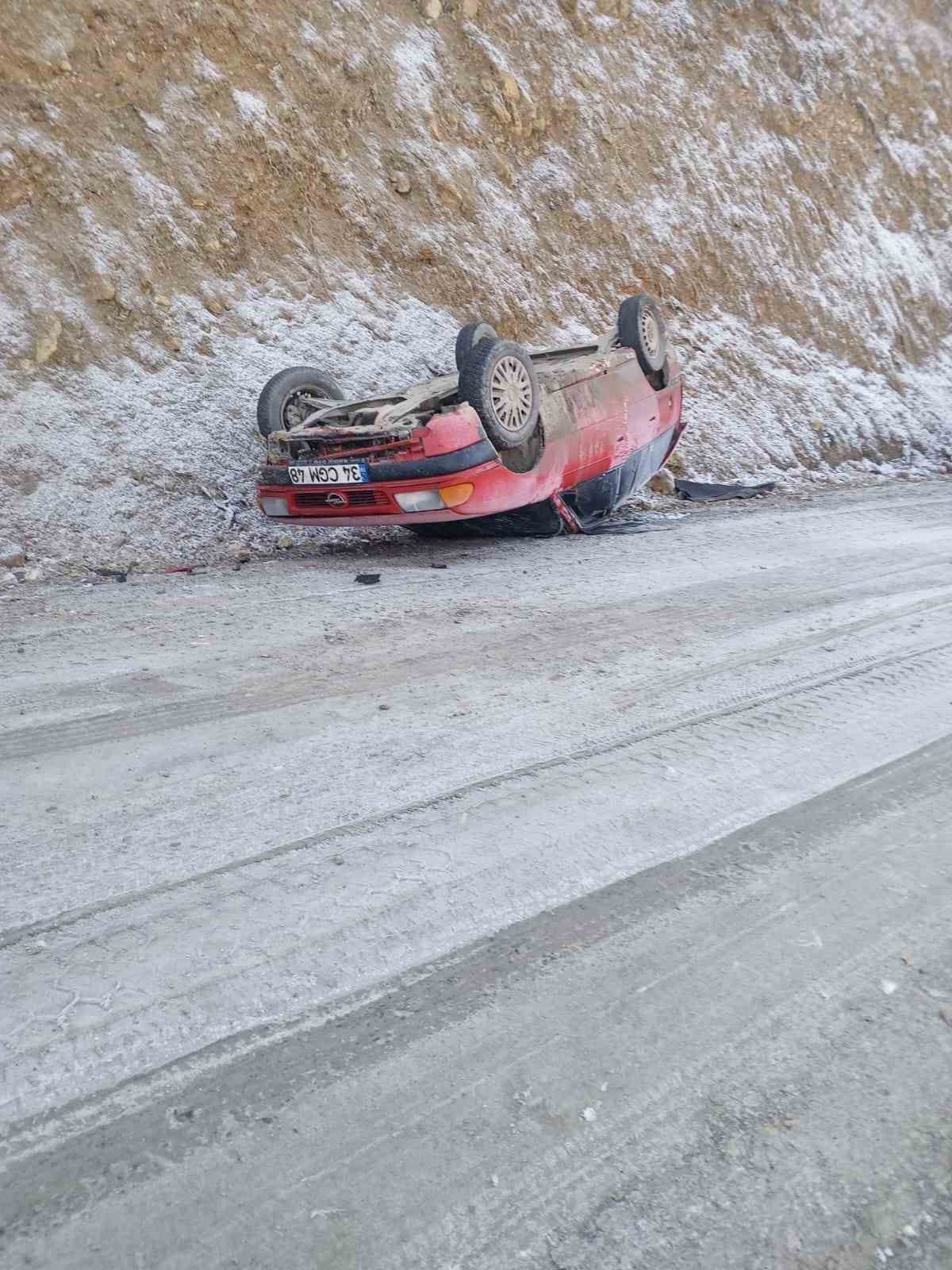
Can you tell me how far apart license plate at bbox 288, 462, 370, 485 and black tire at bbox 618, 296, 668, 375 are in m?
3.19

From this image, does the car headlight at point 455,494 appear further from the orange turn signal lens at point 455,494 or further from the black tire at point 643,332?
the black tire at point 643,332

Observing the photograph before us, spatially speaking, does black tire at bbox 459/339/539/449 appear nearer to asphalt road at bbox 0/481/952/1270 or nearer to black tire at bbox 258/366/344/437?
black tire at bbox 258/366/344/437

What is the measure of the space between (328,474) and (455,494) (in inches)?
35.9

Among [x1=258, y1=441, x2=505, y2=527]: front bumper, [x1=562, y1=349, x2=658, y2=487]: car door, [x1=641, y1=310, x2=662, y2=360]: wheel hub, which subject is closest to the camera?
[x1=258, y1=441, x2=505, y2=527]: front bumper

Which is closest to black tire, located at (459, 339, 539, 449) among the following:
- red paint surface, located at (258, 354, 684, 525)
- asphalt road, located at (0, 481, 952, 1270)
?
red paint surface, located at (258, 354, 684, 525)

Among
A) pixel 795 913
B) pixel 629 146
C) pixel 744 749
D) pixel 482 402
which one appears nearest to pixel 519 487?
pixel 482 402

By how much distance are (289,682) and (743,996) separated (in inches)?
96.6

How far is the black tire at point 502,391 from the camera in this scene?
691 centimetres

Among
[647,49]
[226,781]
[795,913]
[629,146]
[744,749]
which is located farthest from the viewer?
→ [647,49]

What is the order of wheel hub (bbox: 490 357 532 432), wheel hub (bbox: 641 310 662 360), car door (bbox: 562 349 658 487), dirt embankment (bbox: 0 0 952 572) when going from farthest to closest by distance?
wheel hub (bbox: 641 310 662 360)
dirt embankment (bbox: 0 0 952 572)
car door (bbox: 562 349 658 487)
wheel hub (bbox: 490 357 532 432)

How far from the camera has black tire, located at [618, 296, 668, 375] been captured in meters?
8.66

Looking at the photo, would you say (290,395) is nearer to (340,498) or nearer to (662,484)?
(340,498)

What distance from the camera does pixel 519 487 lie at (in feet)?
24.0

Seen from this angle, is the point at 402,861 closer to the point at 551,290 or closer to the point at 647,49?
the point at 551,290
